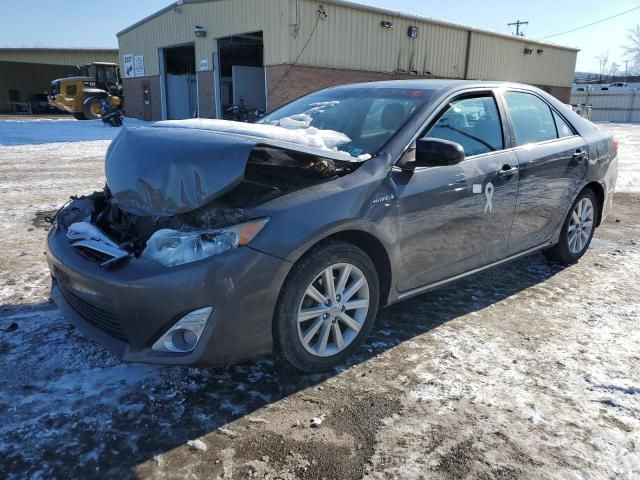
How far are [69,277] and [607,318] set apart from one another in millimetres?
3613

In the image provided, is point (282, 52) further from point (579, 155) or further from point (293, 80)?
point (579, 155)

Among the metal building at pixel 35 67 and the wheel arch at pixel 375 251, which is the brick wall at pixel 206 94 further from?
the metal building at pixel 35 67

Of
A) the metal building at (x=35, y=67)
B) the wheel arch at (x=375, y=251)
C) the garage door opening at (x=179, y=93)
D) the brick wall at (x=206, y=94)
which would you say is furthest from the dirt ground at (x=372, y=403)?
the metal building at (x=35, y=67)

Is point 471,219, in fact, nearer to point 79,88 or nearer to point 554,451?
point 554,451

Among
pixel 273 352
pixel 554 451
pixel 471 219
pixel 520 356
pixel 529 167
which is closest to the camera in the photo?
pixel 554 451

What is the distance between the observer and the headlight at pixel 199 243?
2490 millimetres

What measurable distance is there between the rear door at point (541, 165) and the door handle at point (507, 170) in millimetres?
109

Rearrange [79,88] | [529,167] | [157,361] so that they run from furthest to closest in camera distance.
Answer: [79,88] → [529,167] → [157,361]

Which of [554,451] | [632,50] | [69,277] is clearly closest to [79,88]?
[69,277]

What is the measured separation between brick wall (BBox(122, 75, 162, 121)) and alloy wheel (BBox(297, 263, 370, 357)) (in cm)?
2466

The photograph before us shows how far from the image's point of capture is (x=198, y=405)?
8.50 feet

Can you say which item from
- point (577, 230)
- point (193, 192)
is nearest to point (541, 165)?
point (577, 230)

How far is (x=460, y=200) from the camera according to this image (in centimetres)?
346

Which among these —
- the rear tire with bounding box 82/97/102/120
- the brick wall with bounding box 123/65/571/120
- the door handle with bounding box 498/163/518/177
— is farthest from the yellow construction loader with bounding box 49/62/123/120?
the door handle with bounding box 498/163/518/177
